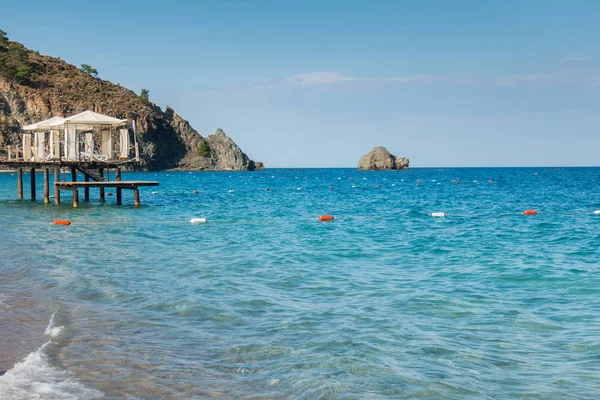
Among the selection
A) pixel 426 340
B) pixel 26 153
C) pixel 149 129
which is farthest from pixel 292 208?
pixel 149 129

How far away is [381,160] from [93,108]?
89.9 m

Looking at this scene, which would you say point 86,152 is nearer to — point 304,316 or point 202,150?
point 304,316

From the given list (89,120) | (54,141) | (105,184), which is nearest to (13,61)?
(54,141)

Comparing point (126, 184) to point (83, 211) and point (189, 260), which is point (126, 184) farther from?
point (189, 260)

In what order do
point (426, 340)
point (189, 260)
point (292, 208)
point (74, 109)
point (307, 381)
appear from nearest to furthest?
point (307, 381), point (426, 340), point (189, 260), point (292, 208), point (74, 109)

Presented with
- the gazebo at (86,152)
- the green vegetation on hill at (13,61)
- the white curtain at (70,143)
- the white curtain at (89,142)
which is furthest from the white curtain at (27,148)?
the green vegetation on hill at (13,61)

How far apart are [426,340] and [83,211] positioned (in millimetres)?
28527

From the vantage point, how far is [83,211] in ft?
109

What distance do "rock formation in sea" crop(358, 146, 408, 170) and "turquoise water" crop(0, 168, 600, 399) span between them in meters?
165

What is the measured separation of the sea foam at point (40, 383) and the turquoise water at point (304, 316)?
0.10ft

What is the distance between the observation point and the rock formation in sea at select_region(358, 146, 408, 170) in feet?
611

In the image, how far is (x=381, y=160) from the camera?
611 feet

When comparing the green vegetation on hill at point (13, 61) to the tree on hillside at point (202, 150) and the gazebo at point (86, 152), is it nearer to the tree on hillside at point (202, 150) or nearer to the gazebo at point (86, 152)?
the tree on hillside at point (202, 150)

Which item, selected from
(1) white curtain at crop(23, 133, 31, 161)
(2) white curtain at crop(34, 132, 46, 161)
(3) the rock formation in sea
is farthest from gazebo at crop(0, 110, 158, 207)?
(3) the rock formation in sea
